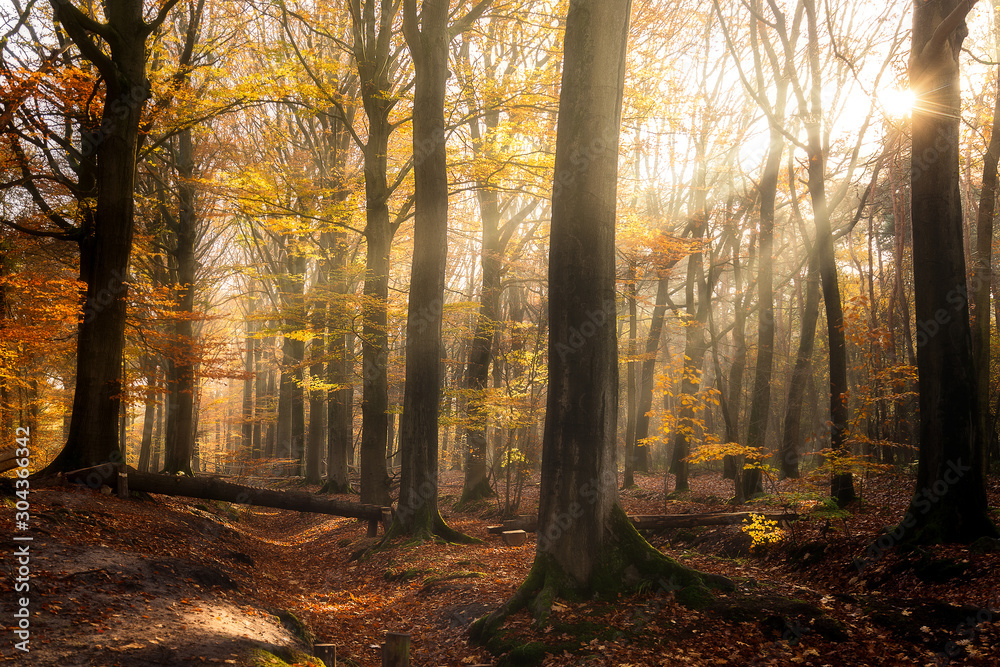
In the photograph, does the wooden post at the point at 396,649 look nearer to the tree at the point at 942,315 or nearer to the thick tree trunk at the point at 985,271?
the tree at the point at 942,315

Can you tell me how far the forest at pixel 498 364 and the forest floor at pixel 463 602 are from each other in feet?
0.13

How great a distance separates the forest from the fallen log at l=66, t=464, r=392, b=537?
0.06m

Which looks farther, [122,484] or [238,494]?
[238,494]

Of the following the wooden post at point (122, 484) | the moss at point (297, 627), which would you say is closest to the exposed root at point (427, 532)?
the moss at point (297, 627)

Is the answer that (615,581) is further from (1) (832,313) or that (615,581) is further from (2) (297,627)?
(1) (832,313)

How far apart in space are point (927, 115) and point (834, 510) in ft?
19.3

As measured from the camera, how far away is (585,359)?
18.6 ft

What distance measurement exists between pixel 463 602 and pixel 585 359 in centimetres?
329

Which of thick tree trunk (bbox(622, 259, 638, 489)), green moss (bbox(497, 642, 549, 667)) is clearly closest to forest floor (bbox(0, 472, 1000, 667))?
green moss (bbox(497, 642, 549, 667))

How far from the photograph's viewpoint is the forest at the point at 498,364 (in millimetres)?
5238

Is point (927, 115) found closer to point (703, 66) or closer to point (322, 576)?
point (322, 576)

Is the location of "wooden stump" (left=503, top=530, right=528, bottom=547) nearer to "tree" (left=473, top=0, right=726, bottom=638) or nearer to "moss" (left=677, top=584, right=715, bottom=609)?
"tree" (left=473, top=0, right=726, bottom=638)

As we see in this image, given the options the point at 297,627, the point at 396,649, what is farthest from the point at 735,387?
the point at 396,649

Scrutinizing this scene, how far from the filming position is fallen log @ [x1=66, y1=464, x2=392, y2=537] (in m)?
10.1
